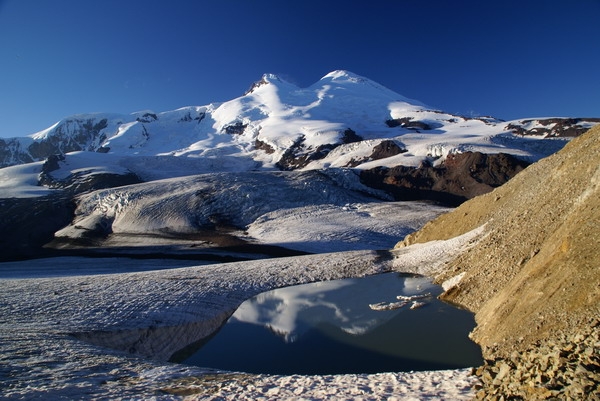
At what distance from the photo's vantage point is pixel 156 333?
53.4 ft

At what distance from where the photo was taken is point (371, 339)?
15203 mm

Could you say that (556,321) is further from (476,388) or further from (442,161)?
(442,161)

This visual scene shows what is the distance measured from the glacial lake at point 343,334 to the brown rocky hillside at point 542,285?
1.32 m

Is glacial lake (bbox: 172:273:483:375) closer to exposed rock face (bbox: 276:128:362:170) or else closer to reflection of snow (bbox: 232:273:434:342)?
reflection of snow (bbox: 232:273:434:342)

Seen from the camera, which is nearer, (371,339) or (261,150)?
(371,339)

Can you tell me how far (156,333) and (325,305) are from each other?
8498 mm

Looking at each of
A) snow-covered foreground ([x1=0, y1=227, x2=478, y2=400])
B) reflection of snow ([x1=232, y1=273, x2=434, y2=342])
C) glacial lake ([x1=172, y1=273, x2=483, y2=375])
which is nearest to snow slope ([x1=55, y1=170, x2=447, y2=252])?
snow-covered foreground ([x1=0, y1=227, x2=478, y2=400])

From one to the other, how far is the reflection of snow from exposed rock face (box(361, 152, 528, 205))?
56.6 metres

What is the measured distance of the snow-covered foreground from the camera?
9352mm

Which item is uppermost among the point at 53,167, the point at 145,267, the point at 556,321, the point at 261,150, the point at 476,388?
the point at 261,150

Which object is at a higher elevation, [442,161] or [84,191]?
[442,161]

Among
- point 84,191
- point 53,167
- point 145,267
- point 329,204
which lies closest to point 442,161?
point 329,204

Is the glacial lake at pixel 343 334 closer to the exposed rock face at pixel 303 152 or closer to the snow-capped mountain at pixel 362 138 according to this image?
the snow-capped mountain at pixel 362 138

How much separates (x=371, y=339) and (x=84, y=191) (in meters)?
86.4
